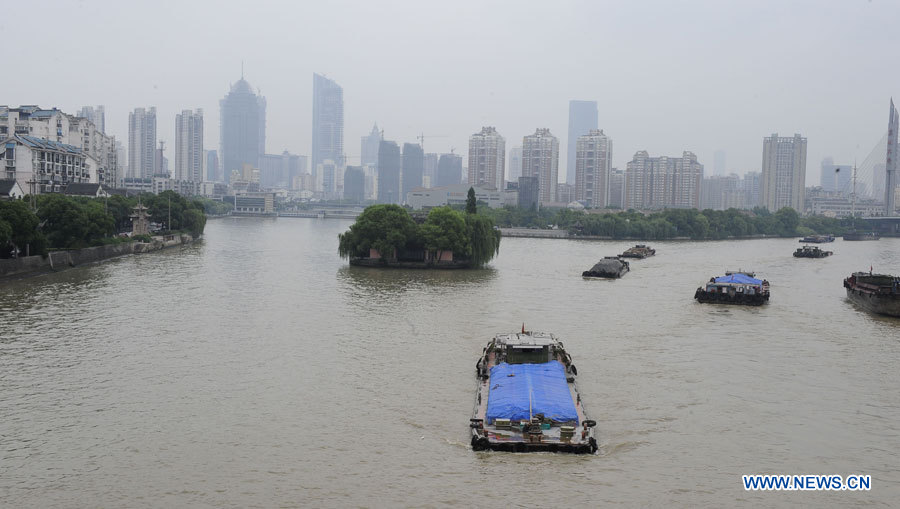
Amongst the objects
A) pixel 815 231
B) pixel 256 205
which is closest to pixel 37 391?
pixel 815 231

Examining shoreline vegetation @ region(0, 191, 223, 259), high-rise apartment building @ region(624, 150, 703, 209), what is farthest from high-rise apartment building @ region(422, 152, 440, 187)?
shoreline vegetation @ region(0, 191, 223, 259)

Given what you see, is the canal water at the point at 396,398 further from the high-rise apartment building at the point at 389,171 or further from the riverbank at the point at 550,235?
the high-rise apartment building at the point at 389,171

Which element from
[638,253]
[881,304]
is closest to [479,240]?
[638,253]

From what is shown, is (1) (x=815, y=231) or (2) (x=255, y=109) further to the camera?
(2) (x=255, y=109)

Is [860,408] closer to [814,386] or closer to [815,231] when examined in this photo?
[814,386]

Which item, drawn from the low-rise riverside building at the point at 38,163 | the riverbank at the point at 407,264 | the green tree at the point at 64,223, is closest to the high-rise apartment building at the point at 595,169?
the low-rise riverside building at the point at 38,163

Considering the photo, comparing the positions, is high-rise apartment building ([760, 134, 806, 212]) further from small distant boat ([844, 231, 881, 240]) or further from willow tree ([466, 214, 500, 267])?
willow tree ([466, 214, 500, 267])
